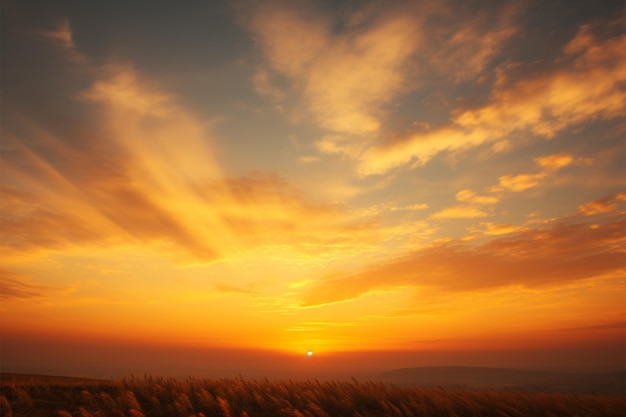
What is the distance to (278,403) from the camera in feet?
44.9

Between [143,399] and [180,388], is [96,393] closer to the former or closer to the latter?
[143,399]

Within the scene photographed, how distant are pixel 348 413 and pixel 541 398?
8.43m

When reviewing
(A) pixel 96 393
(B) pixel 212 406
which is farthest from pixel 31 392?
(B) pixel 212 406

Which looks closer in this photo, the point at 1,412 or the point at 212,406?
the point at 1,412

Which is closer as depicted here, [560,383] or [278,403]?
[278,403]

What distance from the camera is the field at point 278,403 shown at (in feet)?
41.6

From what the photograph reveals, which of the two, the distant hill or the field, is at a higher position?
the field

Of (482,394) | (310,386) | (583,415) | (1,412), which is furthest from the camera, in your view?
(310,386)

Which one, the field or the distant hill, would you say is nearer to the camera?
the field

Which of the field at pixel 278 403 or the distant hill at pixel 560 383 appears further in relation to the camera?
the distant hill at pixel 560 383

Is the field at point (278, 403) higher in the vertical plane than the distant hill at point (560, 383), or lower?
higher

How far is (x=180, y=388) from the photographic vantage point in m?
16.5

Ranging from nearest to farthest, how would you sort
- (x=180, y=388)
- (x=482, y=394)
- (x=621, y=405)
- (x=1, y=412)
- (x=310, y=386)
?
(x=1, y=412)
(x=621, y=405)
(x=482, y=394)
(x=180, y=388)
(x=310, y=386)

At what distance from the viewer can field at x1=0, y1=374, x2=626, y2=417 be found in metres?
12.7
